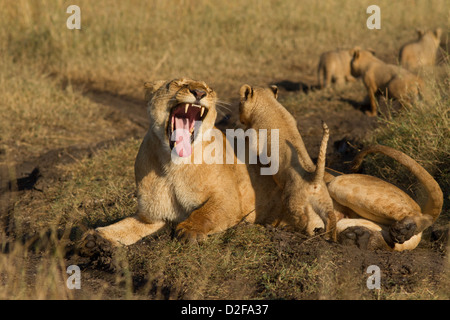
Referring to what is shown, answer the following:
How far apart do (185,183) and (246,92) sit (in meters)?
0.89

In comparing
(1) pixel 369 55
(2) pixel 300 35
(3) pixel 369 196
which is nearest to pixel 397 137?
(3) pixel 369 196

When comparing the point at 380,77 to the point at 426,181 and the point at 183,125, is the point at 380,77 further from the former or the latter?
the point at 183,125

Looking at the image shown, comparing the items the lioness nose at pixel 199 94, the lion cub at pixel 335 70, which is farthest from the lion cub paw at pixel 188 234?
the lion cub at pixel 335 70

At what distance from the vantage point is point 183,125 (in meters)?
4.07

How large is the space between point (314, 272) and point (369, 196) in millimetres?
835

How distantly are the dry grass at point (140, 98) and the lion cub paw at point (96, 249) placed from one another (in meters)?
0.18

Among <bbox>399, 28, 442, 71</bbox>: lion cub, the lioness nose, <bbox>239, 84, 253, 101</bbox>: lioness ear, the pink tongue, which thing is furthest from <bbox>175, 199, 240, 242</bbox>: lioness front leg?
<bbox>399, 28, 442, 71</bbox>: lion cub

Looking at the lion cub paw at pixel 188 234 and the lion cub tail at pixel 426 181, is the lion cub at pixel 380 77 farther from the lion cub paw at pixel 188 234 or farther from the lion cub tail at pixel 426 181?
the lion cub paw at pixel 188 234

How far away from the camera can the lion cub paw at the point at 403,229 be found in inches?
155

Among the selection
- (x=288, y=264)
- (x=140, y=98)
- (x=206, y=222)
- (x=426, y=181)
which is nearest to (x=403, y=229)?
(x=426, y=181)

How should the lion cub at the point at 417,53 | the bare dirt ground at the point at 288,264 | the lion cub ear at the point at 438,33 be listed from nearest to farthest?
the bare dirt ground at the point at 288,264
the lion cub at the point at 417,53
the lion cub ear at the point at 438,33

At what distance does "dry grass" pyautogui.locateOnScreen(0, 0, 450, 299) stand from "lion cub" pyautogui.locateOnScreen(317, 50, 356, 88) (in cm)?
78
